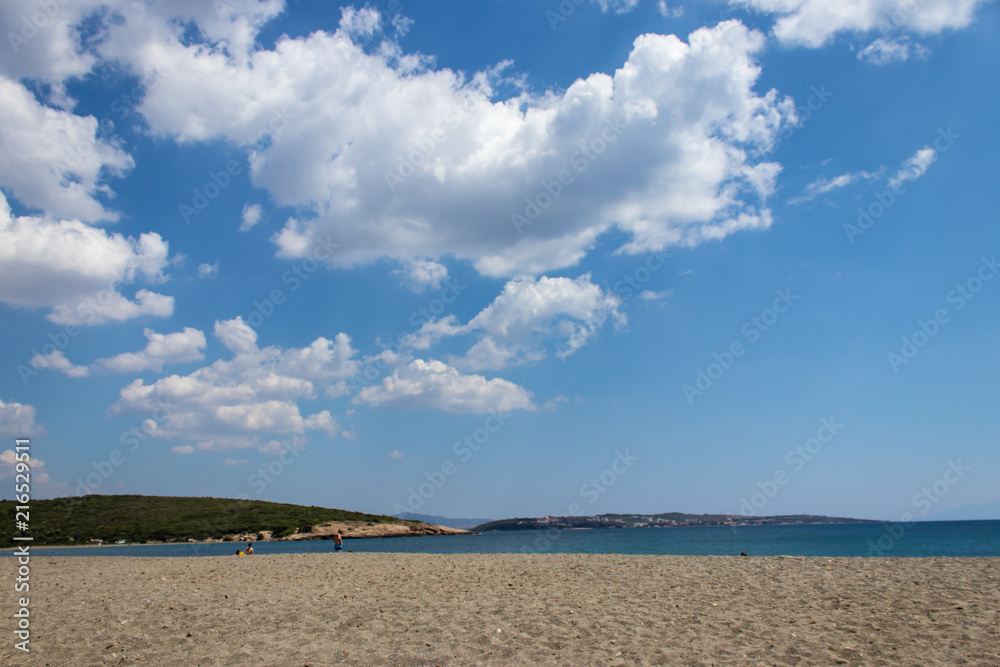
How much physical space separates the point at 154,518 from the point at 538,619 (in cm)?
12657

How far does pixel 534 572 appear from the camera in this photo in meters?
19.1

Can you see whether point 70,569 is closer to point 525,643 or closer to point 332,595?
point 332,595

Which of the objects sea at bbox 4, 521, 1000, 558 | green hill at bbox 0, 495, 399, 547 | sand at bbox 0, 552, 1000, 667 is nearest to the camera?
sand at bbox 0, 552, 1000, 667

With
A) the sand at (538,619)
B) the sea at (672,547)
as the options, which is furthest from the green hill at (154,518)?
the sand at (538,619)

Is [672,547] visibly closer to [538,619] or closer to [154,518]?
[538,619]

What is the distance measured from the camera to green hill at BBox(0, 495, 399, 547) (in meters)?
90.3

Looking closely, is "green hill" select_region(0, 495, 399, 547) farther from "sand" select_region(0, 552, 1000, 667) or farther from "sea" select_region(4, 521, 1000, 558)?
"sand" select_region(0, 552, 1000, 667)

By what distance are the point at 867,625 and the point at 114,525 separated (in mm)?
122579

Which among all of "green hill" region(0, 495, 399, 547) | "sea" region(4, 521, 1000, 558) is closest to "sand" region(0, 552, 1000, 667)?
"sea" region(4, 521, 1000, 558)

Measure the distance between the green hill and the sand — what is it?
3501 inches

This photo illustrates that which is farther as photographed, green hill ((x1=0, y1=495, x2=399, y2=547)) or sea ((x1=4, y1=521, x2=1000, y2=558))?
Answer: green hill ((x1=0, y1=495, x2=399, y2=547))

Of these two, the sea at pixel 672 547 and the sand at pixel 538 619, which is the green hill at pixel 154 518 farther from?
the sand at pixel 538 619

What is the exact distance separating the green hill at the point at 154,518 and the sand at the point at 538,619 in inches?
3501

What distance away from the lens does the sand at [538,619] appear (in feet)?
31.6
